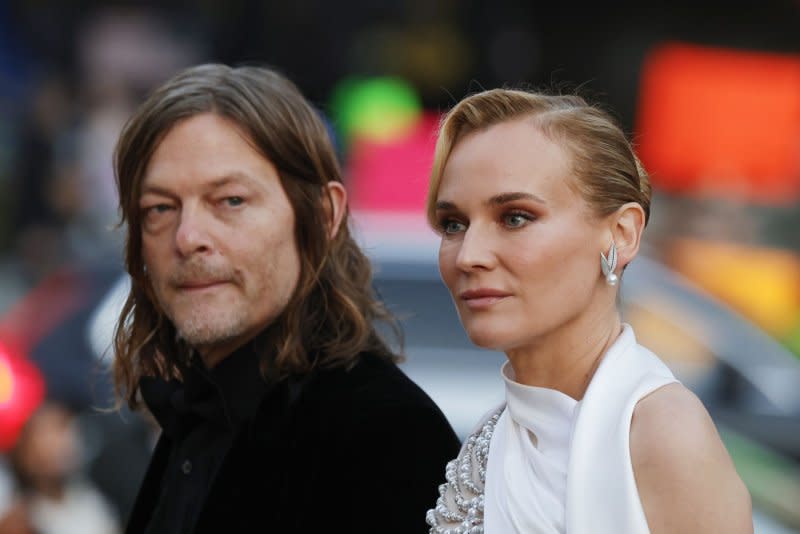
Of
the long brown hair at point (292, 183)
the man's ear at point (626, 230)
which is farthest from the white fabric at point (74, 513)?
the man's ear at point (626, 230)

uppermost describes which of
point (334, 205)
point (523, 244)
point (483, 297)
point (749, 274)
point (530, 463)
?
point (523, 244)

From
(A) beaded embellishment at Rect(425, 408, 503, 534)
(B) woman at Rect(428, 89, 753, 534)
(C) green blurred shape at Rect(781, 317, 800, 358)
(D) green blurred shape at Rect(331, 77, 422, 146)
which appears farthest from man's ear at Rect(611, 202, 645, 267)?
(D) green blurred shape at Rect(331, 77, 422, 146)

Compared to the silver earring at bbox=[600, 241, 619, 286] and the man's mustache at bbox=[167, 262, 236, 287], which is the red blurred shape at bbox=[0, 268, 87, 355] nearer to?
the man's mustache at bbox=[167, 262, 236, 287]

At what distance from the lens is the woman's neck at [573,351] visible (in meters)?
2.53

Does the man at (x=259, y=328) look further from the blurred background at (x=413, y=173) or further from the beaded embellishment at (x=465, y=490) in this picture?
the blurred background at (x=413, y=173)

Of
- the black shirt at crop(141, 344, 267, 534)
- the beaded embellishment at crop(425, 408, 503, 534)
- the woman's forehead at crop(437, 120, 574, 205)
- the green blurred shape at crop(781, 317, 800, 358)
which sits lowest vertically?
the green blurred shape at crop(781, 317, 800, 358)

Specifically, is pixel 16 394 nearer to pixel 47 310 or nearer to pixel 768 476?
pixel 47 310

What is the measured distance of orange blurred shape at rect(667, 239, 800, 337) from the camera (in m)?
12.1

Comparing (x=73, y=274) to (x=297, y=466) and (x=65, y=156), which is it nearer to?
(x=297, y=466)

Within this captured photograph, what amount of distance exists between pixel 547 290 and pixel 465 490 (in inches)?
17.9

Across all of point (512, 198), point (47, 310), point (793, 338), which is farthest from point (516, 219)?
point (793, 338)

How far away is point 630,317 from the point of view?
7.05 meters

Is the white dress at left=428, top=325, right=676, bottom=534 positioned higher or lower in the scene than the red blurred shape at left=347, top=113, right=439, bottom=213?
higher

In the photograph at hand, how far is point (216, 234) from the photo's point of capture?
3311 millimetres
